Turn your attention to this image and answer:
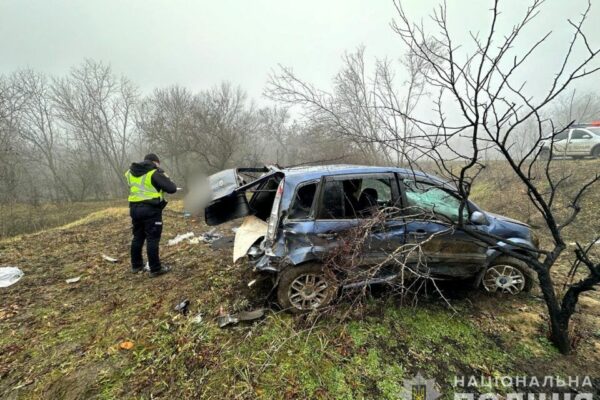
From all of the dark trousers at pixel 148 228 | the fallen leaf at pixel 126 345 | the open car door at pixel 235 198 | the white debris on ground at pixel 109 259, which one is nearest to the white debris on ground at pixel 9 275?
the white debris on ground at pixel 109 259

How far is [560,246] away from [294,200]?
251 cm

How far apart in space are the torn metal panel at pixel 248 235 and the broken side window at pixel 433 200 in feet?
6.00

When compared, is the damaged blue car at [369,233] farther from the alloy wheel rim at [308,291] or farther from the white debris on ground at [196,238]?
the white debris on ground at [196,238]

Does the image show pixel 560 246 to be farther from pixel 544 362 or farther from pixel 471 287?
pixel 471 287

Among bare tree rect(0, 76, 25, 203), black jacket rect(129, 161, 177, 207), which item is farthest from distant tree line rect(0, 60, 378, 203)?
black jacket rect(129, 161, 177, 207)

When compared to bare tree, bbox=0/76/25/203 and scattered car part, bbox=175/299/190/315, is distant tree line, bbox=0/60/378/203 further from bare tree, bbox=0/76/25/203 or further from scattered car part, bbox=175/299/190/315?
scattered car part, bbox=175/299/190/315

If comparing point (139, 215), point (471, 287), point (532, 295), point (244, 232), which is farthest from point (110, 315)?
point (532, 295)

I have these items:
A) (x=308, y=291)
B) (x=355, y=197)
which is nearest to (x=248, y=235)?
(x=308, y=291)

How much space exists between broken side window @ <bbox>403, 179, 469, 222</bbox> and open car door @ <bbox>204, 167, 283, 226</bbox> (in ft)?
5.67

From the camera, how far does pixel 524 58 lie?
6.59 ft

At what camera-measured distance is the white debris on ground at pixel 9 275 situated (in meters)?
4.16

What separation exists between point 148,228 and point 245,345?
249 cm

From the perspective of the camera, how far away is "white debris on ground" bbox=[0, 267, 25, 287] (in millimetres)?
4159

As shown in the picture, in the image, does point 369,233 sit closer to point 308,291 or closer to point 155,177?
point 308,291
